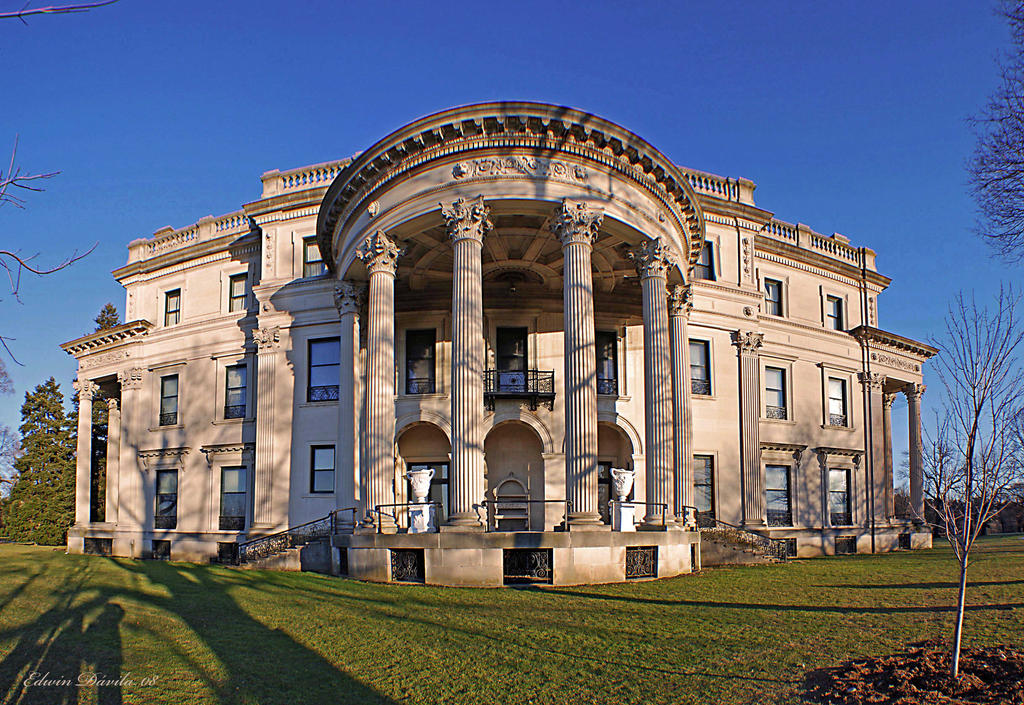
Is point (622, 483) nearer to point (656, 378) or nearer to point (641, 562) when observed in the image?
point (641, 562)

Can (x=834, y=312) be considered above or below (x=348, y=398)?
above

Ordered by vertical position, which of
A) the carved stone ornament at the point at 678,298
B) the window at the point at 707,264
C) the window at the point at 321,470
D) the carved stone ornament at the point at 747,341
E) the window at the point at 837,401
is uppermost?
the window at the point at 707,264

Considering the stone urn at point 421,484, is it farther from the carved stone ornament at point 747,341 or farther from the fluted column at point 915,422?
the fluted column at point 915,422

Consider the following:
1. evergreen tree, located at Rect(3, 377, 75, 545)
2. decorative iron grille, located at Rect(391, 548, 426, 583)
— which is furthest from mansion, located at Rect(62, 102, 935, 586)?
evergreen tree, located at Rect(3, 377, 75, 545)

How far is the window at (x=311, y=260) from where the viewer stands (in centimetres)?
2778

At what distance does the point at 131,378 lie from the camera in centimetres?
3216

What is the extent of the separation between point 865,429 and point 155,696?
3152 centimetres

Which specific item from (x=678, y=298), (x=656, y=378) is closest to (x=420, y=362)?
(x=678, y=298)

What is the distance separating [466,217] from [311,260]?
11869mm

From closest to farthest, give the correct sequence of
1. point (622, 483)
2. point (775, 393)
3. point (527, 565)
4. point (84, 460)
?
point (527, 565), point (622, 483), point (775, 393), point (84, 460)

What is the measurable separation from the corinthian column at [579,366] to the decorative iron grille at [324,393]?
1218cm

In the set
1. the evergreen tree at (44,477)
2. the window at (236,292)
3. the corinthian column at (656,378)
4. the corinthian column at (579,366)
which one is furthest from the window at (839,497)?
the evergreen tree at (44,477)

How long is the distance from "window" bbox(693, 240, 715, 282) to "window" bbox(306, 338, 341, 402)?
48.0ft

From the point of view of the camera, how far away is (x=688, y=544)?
59.9ft
